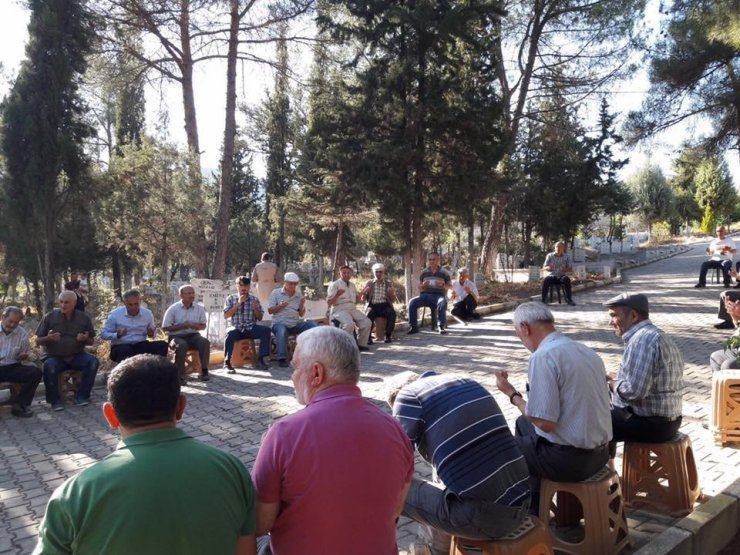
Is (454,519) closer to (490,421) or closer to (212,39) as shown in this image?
(490,421)

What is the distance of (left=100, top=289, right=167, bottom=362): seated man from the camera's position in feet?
23.2

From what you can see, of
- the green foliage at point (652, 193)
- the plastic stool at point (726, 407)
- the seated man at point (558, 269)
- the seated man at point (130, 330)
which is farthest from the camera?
the green foliage at point (652, 193)

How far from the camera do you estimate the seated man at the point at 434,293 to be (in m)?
11.0

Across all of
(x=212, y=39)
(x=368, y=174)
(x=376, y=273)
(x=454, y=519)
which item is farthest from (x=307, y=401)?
(x=212, y=39)

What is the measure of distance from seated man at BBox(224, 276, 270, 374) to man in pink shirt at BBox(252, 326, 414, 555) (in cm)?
653

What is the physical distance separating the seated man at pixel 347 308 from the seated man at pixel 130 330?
3.03 metres

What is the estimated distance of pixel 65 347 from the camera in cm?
663

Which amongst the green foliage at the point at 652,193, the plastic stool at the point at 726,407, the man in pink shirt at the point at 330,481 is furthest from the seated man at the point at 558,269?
the green foliage at the point at 652,193

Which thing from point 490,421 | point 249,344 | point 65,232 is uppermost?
point 65,232

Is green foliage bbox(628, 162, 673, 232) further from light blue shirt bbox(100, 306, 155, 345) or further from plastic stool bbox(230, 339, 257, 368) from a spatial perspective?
light blue shirt bbox(100, 306, 155, 345)

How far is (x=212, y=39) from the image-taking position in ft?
46.8

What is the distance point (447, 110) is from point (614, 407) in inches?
380

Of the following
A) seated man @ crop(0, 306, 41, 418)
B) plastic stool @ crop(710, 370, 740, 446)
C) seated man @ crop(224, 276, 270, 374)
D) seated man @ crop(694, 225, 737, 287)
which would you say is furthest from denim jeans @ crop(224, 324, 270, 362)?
seated man @ crop(694, 225, 737, 287)

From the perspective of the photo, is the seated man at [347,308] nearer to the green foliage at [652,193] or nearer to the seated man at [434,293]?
the seated man at [434,293]
